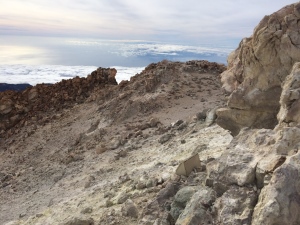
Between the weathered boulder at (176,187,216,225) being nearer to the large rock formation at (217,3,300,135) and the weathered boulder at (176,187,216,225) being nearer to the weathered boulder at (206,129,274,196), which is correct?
the weathered boulder at (206,129,274,196)

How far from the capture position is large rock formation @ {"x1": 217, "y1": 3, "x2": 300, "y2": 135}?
292 inches

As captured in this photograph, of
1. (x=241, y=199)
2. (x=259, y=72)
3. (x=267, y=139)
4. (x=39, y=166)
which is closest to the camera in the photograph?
(x=241, y=199)

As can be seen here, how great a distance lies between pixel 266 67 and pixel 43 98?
21.6 m

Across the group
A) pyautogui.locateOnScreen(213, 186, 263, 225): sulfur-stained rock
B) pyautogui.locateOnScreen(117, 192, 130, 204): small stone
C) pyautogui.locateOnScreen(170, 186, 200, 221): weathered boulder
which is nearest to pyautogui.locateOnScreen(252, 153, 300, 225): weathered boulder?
pyautogui.locateOnScreen(213, 186, 263, 225): sulfur-stained rock

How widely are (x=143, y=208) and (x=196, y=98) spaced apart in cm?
1291

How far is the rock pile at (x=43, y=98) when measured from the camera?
25.4m

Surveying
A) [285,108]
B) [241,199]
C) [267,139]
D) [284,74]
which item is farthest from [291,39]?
[241,199]

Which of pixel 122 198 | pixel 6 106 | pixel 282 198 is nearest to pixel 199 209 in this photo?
pixel 282 198

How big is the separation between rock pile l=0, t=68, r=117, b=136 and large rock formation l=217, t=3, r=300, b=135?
18767mm

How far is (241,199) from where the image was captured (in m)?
5.07

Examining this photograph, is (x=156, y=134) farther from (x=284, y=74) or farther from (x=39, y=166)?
(x=284, y=74)

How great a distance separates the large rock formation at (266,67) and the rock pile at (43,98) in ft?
61.6

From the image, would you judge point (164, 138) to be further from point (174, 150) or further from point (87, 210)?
point (87, 210)

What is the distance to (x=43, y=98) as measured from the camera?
2661cm
